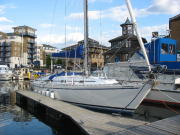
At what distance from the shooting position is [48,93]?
1423 centimetres

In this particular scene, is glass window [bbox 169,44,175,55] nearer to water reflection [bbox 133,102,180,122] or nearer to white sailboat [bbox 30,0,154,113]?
water reflection [bbox 133,102,180,122]

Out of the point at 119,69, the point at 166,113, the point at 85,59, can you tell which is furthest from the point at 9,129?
the point at 119,69

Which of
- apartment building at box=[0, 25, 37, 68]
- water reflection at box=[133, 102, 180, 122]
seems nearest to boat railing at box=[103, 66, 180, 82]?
water reflection at box=[133, 102, 180, 122]

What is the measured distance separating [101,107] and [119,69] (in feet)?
23.4

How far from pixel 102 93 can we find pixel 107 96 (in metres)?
0.37

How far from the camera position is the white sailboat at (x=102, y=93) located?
33.0 feet

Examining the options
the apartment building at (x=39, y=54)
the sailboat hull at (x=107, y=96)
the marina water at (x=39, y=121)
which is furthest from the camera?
the apartment building at (x=39, y=54)

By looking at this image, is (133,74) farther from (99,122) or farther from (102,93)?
(99,122)

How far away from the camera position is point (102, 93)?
35.7ft

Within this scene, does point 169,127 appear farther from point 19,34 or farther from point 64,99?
point 19,34

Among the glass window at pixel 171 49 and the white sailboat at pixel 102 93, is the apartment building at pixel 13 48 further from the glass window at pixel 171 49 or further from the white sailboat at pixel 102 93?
the glass window at pixel 171 49

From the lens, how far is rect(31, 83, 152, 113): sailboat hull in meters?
10.0

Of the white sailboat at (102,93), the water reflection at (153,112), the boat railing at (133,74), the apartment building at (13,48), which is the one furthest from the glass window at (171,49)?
the apartment building at (13,48)


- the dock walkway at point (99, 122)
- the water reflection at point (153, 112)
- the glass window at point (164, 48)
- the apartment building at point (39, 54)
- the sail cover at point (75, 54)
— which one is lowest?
the water reflection at point (153, 112)
